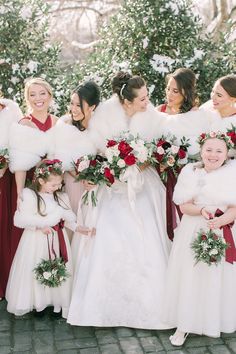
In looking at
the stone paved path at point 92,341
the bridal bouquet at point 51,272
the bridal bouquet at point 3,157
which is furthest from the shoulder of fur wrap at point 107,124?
the stone paved path at point 92,341

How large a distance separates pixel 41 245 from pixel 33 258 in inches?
6.0

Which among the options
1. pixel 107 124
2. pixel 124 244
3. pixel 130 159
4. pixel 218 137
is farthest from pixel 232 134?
→ pixel 124 244

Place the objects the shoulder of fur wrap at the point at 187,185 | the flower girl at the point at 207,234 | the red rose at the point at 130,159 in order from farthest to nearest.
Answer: the red rose at the point at 130,159 → the shoulder of fur wrap at the point at 187,185 → the flower girl at the point at 207,234

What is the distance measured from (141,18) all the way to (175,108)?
8.21 ft

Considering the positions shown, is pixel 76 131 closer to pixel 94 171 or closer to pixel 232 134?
pixel 94 171

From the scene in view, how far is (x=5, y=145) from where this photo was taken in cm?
564

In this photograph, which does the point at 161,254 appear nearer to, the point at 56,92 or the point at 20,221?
the point at 20,221

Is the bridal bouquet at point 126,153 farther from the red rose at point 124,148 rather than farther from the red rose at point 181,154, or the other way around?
the red rose at point 181,154

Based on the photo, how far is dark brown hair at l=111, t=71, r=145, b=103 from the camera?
18.0ft

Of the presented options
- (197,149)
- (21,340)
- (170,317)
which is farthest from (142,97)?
(21,340)

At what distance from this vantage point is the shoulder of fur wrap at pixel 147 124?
18.3 ft

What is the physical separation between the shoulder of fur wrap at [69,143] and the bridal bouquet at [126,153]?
42 cm

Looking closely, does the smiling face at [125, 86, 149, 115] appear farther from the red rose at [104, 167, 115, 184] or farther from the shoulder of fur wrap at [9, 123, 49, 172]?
the shoulder of fur wrap at [9, 123, 49, 172]

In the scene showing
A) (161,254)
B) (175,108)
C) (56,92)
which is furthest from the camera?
(56,92)
